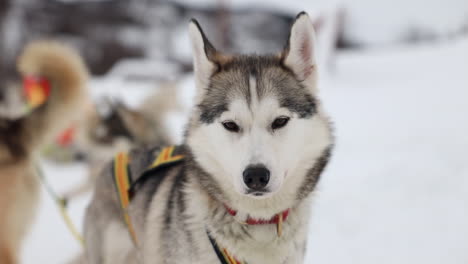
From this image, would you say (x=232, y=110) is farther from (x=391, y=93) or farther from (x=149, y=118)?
(x=391, y=93)

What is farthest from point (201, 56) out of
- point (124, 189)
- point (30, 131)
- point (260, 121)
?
Answer: point (30, 131)

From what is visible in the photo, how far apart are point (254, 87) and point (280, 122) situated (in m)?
0.20

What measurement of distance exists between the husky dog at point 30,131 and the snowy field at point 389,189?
22.7 inches

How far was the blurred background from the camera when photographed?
3268mm

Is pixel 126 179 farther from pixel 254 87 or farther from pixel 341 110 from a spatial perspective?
pixel 341 110

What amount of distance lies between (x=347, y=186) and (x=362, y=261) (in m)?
1.31

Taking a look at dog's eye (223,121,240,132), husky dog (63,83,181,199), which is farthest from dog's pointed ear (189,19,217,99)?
husky dog (63,83,181,199)

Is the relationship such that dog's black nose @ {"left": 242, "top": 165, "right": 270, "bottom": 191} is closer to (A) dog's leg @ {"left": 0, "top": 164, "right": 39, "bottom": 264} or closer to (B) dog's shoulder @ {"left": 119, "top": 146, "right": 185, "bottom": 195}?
(B) dog's shoulder @ {"left": 119, "top": 146, "right": 185, "bottom": 195}

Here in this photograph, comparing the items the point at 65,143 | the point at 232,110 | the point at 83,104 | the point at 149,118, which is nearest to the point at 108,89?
the point at 65,143

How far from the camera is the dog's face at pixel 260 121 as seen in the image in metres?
1.61

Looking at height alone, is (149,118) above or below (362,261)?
above

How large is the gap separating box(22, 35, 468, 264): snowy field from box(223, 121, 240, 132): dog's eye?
22.4 inches

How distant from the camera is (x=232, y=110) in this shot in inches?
67.4

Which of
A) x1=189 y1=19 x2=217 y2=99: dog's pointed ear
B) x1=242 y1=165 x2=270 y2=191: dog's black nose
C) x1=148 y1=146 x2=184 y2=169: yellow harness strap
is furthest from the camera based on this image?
x1=148 y1=146 x2=184 y2=169: yellow harness strap
